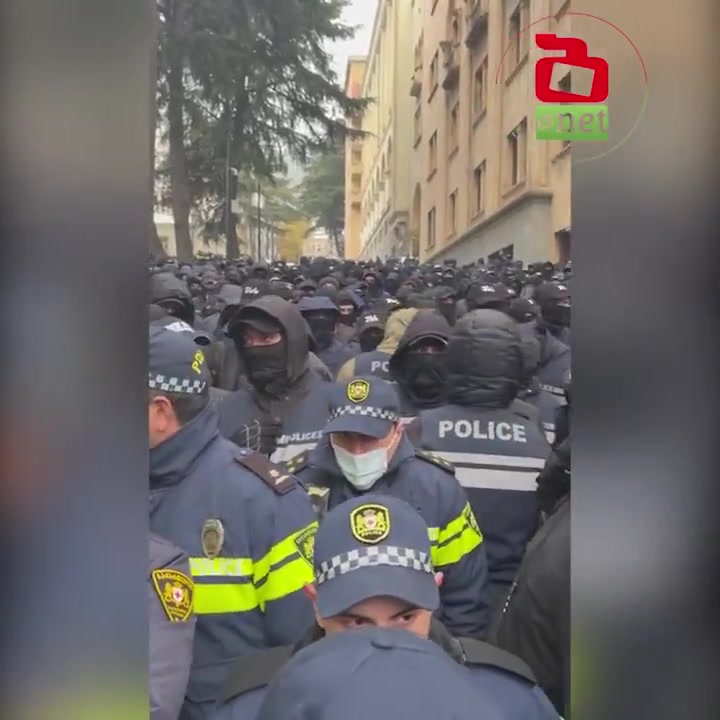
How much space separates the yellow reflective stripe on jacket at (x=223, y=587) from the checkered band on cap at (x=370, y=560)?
0.63 metres

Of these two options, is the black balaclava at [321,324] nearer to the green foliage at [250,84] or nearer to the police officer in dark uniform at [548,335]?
the police officer in dark uniform at [548,335]

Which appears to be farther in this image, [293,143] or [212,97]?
[293,143]

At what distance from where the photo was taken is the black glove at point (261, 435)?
11.5ft

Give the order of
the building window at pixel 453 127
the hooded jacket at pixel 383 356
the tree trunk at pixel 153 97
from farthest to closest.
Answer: the hooded jacket at pixel 383 356, the building window at pixel 453 127, the tree trunk at pixel 153 97

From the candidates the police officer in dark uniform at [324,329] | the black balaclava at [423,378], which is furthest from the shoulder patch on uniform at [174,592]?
the police officer in dark uniform at [324,329]

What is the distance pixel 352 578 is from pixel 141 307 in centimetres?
66

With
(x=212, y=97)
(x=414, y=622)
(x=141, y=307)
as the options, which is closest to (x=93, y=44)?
(x=141, y=307)

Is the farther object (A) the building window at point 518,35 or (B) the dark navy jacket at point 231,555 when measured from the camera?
(B) the dark navy jacket at point 231,555

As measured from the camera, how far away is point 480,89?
252 centimetres

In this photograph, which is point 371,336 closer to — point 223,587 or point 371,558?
point 223,587

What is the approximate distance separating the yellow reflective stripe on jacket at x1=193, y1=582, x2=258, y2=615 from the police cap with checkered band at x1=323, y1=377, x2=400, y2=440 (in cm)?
59

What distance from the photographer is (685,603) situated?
177cm

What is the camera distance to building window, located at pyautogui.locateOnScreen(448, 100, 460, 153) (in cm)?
Answer: 289

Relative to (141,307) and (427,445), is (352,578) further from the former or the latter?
(427,445)
